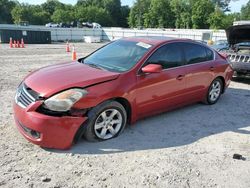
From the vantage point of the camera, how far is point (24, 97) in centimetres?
427

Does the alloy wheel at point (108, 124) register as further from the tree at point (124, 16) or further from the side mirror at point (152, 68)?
the tree at point (124, 16)

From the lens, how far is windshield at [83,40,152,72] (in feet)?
16.2

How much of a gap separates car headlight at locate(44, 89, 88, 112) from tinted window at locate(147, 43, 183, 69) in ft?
5.12

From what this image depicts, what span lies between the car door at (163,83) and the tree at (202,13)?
6536cm

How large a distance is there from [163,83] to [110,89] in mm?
1264

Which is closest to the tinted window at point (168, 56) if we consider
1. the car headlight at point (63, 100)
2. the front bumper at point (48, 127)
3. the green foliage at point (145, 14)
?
the car headlight at point (63, 100)

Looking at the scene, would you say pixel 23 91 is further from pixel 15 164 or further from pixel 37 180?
pixel 37 180

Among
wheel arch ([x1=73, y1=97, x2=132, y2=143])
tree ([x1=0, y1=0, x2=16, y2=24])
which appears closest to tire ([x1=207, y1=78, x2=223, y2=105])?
wheel arch ([x1=73, y1=97, x2=132, y2=143])

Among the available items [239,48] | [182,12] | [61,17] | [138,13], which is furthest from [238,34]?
[138,13]

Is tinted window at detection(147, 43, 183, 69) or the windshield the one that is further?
tinted window at detection(147, 43, 183, 69)

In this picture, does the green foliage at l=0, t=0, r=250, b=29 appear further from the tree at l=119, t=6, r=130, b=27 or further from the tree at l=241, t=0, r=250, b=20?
the tree at l=241, t=0, r=250, b=20

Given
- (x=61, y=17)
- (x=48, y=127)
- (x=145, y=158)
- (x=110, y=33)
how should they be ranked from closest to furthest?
1. (x=48, y=127)
2. (x=145, y=158)
3. (x=110, y=33)
4. (x=61, y=17)

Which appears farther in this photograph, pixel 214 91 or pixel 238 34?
pixel 238 34

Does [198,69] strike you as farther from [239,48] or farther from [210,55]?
[239,48]
